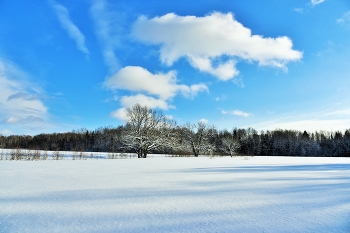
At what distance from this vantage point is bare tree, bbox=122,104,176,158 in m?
27.0

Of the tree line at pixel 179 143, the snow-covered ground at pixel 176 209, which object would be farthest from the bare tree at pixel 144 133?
the snow-covered ground at pixel 176 209

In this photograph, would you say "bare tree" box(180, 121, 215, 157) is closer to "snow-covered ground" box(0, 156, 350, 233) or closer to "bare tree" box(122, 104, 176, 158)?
"bare tree" box(122, 104, 176, 158)

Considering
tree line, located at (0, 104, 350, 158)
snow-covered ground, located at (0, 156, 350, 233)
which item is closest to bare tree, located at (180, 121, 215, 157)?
tree line, located at (0, 104, 350, 158)

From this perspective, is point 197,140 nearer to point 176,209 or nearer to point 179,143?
point 179,143

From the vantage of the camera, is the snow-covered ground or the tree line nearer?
the snow-covered ground

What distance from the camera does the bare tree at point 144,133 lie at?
2700 centimetres

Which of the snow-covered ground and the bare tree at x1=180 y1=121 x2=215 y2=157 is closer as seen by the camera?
the snow-covered ground

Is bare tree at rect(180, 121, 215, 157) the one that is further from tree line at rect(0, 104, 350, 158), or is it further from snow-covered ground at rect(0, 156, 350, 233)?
snow-covered ground at rect(0, 156, 350, 233)

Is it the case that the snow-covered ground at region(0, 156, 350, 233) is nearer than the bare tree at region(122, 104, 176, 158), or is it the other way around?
the snow-covered ground at region(0, 156, 350, 233)

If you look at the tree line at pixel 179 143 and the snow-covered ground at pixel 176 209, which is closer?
the snow-covered ground at pixel 176 209

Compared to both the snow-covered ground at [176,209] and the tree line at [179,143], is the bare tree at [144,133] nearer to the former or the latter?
the tree line at [179,143]

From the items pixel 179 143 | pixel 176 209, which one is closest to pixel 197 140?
pixel 179 143

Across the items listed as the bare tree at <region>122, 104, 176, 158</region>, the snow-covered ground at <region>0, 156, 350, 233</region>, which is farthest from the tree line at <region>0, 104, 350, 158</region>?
the snow-covered ground at <region>0, 156, 350, 233</region>

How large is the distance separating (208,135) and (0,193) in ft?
123
